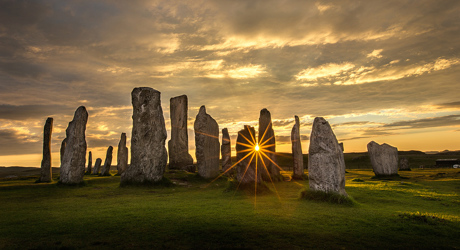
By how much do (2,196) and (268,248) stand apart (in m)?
16.8

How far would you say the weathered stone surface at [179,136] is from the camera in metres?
28.4

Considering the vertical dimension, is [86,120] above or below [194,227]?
above

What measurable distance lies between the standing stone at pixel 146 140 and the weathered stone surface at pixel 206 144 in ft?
13.2

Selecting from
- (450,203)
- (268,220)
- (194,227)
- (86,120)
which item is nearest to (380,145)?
(450,203)

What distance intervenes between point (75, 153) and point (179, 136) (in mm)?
10075

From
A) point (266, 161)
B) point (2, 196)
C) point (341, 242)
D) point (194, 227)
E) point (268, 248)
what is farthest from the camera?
point (266, 161)

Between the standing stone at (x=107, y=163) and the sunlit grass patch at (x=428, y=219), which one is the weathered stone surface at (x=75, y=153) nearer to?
the standing stone at (x=107, y=163)

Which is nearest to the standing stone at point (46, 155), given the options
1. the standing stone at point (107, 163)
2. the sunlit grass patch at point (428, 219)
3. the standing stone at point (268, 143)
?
the standing stone at point (107, 163)

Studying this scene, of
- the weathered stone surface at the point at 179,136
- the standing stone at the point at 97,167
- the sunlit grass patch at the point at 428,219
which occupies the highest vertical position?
the weathered stone surface at the point at 179,136

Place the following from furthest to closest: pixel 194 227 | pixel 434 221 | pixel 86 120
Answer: pixel 86 120, pixel 434 221, pixel 194 227

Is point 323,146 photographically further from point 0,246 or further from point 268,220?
→ point 0,246

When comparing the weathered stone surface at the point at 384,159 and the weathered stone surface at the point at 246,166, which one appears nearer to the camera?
the weathered stone surface at the point at 246,166

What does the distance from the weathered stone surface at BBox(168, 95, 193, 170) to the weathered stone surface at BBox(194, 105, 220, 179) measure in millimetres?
4394

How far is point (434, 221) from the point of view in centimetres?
883
